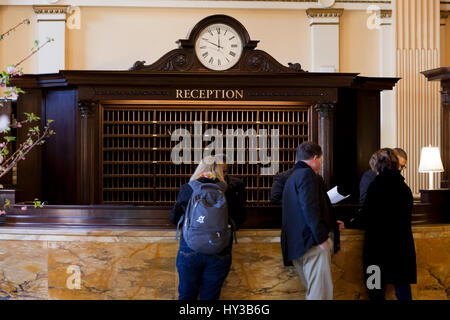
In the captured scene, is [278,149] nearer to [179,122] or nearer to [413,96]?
[179,122]

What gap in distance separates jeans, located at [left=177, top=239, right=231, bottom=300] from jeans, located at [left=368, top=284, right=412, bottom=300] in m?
1.42

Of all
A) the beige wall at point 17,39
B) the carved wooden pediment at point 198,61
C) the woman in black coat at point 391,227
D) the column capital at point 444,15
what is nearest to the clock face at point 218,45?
the carved wooden pediment at point 198,61

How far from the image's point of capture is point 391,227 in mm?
4641

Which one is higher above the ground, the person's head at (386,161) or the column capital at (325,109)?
the column capital at (325,109)

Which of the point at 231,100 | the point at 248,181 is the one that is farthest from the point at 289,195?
the point at 248,181

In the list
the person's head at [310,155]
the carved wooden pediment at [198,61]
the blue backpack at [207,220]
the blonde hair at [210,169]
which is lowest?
the blue backpack at [207,220]

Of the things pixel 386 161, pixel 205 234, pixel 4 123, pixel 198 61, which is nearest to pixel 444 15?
pixel 198 61

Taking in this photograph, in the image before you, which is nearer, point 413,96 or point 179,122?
point 179,122

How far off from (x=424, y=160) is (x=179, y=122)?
3420mm

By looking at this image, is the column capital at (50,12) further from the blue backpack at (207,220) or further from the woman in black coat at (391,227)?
the woman in black coat at (391,227)

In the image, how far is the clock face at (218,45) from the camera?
741 centimetres

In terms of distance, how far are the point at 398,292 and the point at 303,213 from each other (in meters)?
1.29

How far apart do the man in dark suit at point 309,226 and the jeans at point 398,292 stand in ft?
2.52

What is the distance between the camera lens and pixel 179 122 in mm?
8062
